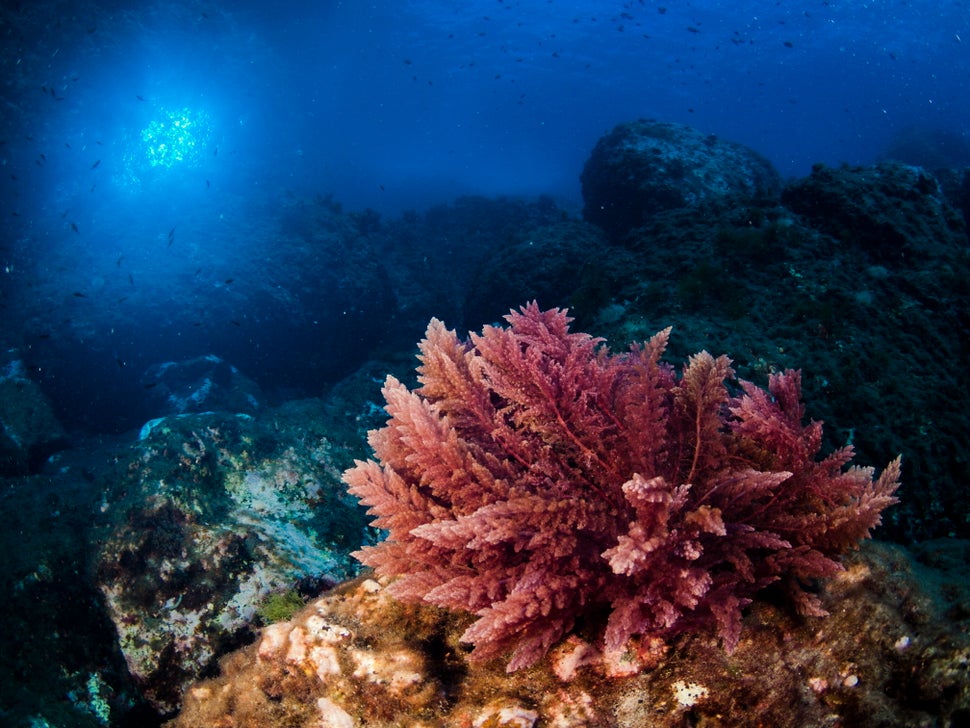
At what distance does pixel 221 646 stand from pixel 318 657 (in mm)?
2292

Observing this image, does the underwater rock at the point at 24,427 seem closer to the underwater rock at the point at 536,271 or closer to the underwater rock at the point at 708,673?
the underwater rock at the point at 536,271

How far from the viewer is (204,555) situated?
14.6 feet

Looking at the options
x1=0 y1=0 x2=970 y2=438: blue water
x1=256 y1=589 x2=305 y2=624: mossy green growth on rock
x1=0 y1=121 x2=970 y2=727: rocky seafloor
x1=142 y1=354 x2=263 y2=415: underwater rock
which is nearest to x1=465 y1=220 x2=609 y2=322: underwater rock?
x1=0 y1=121 x2=970 y2=727: rocky seafloor

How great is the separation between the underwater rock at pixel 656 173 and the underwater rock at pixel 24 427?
41.2ft

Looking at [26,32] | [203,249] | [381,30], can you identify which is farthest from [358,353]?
[381,30]

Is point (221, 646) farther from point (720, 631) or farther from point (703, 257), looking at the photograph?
point (703, 257)

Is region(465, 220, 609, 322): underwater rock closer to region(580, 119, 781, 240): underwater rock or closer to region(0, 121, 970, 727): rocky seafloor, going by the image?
region(0, 121, 970, 727): rocky seafloor

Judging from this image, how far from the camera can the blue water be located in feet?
43.6

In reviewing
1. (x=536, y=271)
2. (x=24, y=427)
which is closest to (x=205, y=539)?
(x=536, y=271)

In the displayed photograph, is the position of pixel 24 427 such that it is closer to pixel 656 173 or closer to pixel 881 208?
pixel 656 173

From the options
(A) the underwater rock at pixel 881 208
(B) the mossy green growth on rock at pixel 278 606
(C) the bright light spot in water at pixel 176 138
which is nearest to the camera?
(B) the mossy green growth on rock at pixel 278 606

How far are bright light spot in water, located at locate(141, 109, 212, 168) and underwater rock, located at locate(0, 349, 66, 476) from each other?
35.4m

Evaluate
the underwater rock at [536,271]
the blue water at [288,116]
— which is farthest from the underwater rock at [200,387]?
the underwater rock at [536,271]

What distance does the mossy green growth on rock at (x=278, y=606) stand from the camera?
13.2 feet
